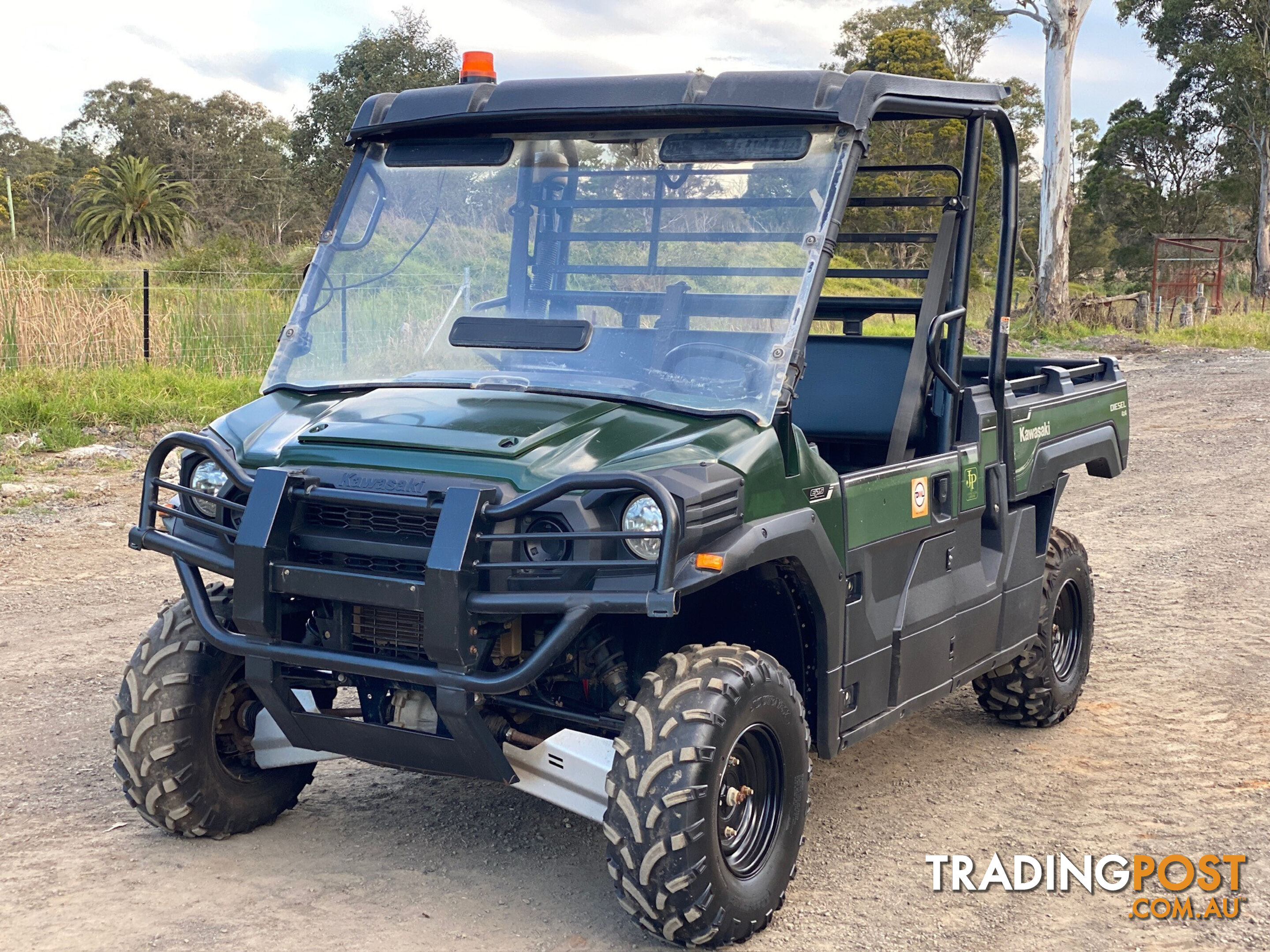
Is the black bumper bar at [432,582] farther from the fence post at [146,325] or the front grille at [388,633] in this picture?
the fence post at [146,325]

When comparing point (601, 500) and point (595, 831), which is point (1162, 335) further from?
point (601, 500)

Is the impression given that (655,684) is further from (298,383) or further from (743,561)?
(298,383)

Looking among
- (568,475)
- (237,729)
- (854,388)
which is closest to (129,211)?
(854,388)

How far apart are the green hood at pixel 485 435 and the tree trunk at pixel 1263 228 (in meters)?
36.1

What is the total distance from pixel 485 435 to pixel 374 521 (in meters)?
0.35

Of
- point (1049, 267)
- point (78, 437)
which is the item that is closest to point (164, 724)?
point (78, 437)

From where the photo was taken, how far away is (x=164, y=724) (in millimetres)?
A: 3910

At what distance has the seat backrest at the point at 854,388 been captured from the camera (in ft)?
17.1

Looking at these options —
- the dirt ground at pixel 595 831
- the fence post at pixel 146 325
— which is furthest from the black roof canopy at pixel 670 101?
the fence post at pixel 146 325

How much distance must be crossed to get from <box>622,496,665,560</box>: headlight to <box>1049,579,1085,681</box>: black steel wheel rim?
9.38 feet

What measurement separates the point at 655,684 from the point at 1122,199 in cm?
4263

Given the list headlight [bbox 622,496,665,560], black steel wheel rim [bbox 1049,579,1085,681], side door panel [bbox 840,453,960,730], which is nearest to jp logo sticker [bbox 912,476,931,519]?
side door panel [bbox 840,453,960,730]

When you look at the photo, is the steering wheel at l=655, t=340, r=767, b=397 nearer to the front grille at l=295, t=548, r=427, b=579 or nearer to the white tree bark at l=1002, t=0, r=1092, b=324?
the front grille at l=295, t=548, r=427, b=579

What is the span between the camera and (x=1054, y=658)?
554 centimetres
